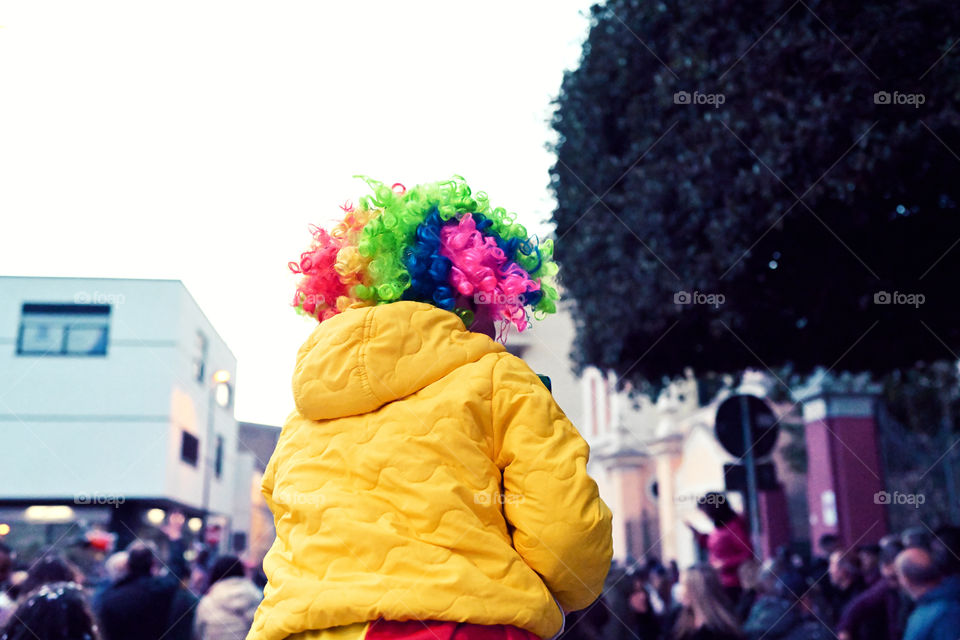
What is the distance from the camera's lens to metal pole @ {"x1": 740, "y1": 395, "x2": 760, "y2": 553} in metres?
5.77

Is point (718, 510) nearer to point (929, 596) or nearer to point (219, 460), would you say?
point (929, 596)

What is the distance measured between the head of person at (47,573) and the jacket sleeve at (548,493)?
10.2ft

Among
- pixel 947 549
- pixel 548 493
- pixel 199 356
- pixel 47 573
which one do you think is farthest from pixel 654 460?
pixel 548 493

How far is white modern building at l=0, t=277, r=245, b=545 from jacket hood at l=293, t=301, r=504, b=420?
3846 millimetres

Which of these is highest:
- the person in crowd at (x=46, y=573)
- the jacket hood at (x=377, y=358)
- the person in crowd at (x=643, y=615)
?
the jacket hood at (x=377, y=358)

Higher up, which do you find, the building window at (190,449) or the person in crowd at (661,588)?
the building window at (190,449)

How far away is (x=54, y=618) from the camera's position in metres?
3.22

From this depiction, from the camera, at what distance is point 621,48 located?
7145mm

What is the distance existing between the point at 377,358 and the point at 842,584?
21.0 feet

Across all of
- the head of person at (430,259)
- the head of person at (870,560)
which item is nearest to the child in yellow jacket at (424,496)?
the head of person at (430,259)

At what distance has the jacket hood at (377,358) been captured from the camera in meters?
1.80

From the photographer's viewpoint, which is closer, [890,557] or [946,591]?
[946,591]

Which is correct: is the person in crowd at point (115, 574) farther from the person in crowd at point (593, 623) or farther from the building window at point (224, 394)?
the person in crowd at point (593, 623)

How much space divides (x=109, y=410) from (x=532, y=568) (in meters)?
5.10
